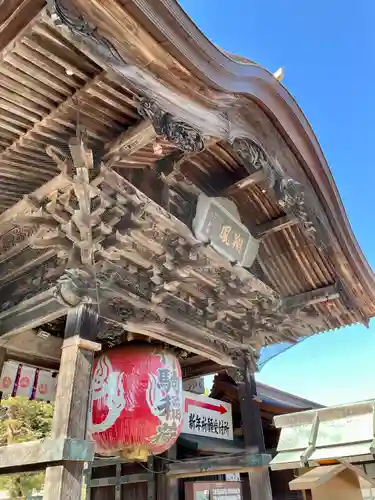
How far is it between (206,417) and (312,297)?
95.0 inches

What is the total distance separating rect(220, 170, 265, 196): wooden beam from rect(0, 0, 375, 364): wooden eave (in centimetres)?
2

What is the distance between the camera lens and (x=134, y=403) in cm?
418

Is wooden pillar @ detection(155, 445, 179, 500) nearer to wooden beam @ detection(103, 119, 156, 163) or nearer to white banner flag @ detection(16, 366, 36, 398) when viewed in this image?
white banner flag @ detection(16, 366, 36, 398)

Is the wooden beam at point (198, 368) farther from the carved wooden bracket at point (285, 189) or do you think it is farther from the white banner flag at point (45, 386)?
the carved wooden bracket at point (285, 189)

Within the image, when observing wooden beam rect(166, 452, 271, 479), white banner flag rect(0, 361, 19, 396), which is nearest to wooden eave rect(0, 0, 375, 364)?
white banner flag rect(0, 361, 19, 396)

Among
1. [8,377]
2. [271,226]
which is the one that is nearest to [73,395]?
[8,377]

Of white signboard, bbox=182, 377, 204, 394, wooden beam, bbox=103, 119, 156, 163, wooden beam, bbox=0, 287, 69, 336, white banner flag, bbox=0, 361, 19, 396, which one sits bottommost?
white banner flag, bbox=0, 361, 19, 396

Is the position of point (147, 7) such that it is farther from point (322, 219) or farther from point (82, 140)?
point (322, 219)

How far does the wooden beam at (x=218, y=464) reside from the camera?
5043 millimetres

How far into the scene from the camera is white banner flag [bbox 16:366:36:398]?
16.7ft

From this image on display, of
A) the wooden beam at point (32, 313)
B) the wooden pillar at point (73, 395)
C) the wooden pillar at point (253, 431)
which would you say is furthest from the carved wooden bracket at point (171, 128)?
the wooden pillar at point (253, 431)

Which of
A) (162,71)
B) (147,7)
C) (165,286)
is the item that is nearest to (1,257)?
(165,286)

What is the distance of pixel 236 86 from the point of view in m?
3.39

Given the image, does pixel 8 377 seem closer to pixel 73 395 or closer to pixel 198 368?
pixel 73 395
